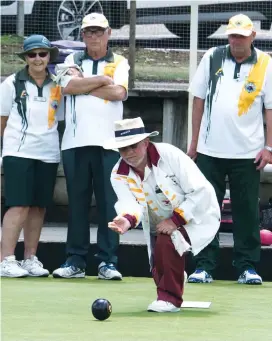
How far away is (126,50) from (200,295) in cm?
381

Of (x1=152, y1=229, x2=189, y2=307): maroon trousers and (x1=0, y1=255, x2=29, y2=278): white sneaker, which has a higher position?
(x1=152, y1=229, x2=189, y2=307): maroon trousers

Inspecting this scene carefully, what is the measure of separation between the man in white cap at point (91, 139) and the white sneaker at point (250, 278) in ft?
2.90

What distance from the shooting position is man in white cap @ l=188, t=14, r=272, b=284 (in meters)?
8.55

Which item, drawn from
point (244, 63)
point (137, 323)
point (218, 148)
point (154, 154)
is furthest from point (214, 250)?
point (137, 323)

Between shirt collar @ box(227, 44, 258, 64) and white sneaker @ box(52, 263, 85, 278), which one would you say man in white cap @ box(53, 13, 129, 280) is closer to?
white sneaker @ box(52, 263, 85, 278)

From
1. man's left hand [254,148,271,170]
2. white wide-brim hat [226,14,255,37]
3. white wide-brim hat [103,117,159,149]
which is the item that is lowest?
man's left hand [254,148,271,170]

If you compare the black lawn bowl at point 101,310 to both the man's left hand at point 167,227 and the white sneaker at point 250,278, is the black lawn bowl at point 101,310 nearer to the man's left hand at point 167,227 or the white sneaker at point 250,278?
the man's left hand at point 167,227

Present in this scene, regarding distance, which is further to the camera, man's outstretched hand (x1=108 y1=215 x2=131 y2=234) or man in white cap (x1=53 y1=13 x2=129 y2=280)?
man in white cap (x1=53 y1=13 x2=129 y2=280)

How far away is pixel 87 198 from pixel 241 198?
3.63 feet

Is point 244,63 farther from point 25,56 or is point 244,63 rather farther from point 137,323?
point 137,323

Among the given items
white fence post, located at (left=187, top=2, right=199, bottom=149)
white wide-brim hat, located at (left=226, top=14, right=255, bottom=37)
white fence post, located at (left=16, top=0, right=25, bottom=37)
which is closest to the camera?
white wide-brim hat, located at (left=226, top=14, right=255, bottom=37)

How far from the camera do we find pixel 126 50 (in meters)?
11.1

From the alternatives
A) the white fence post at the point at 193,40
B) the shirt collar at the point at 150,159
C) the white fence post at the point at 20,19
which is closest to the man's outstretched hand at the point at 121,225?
the shirt collar at the point at 150,159

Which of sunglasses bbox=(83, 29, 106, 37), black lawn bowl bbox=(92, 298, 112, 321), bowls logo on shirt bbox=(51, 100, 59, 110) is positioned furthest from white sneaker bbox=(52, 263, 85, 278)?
black lawn bowl bbox=(92, 298, 112, 321)
